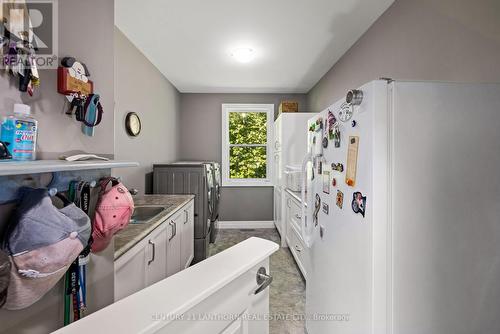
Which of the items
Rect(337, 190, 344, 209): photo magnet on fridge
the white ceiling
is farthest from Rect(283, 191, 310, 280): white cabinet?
the white ceiling

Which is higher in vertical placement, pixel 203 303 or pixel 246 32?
pixel 246 32

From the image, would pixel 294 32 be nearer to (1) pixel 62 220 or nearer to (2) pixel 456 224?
(2) pixel 456 224

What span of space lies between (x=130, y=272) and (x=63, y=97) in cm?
102

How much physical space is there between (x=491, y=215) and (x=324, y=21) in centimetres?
189

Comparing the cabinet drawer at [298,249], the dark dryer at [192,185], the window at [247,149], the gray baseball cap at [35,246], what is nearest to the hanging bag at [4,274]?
the gray baseball cap at [35,246]

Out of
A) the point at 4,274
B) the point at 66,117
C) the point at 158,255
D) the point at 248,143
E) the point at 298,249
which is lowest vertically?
the point at 298,249

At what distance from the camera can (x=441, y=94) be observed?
94 centimetres

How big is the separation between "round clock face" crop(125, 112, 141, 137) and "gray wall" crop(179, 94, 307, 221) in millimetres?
1647

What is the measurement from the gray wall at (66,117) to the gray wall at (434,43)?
181cm

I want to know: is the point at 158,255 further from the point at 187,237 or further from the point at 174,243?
the point at 187,237

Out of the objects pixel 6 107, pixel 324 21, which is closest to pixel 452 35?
pixel 324 21

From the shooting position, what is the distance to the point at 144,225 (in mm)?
1534

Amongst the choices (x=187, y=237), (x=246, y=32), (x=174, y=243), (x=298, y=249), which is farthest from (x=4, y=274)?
(x=298, y=249)

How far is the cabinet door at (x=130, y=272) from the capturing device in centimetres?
118
